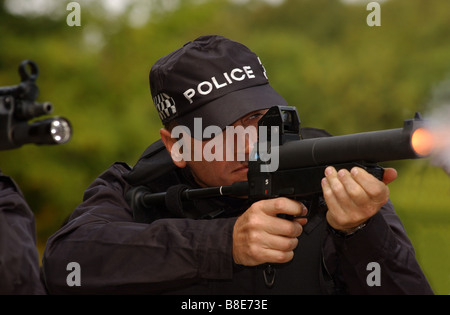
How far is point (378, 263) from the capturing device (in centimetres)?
194

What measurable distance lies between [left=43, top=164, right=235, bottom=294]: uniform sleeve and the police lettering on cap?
18.8 inches

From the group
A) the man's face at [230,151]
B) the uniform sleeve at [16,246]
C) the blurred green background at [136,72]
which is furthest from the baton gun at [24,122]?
the blurred green background at [136,72]

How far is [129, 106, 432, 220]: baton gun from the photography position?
1.55 metres

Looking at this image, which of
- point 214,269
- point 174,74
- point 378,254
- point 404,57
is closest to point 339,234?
point 378,254

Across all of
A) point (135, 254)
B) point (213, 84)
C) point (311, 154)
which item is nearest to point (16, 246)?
point (135, 254)

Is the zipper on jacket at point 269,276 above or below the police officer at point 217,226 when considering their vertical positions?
below

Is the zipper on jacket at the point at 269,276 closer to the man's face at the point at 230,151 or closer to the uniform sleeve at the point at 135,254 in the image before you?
the uniform sleeve at the point at 135,254

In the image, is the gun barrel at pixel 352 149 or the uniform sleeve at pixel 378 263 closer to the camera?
the gun barrel at pixel 352 149

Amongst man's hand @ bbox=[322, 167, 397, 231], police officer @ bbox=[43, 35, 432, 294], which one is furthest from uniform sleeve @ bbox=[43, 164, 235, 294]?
man's hand @ bbox=[322, 167, 397, 231]

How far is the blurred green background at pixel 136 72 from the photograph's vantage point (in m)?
11.1

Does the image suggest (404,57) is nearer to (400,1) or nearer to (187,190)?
(400,1)

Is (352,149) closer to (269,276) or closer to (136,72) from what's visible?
(269,276)

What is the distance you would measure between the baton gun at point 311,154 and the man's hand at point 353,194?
3 centimetres

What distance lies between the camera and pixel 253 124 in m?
2.37
